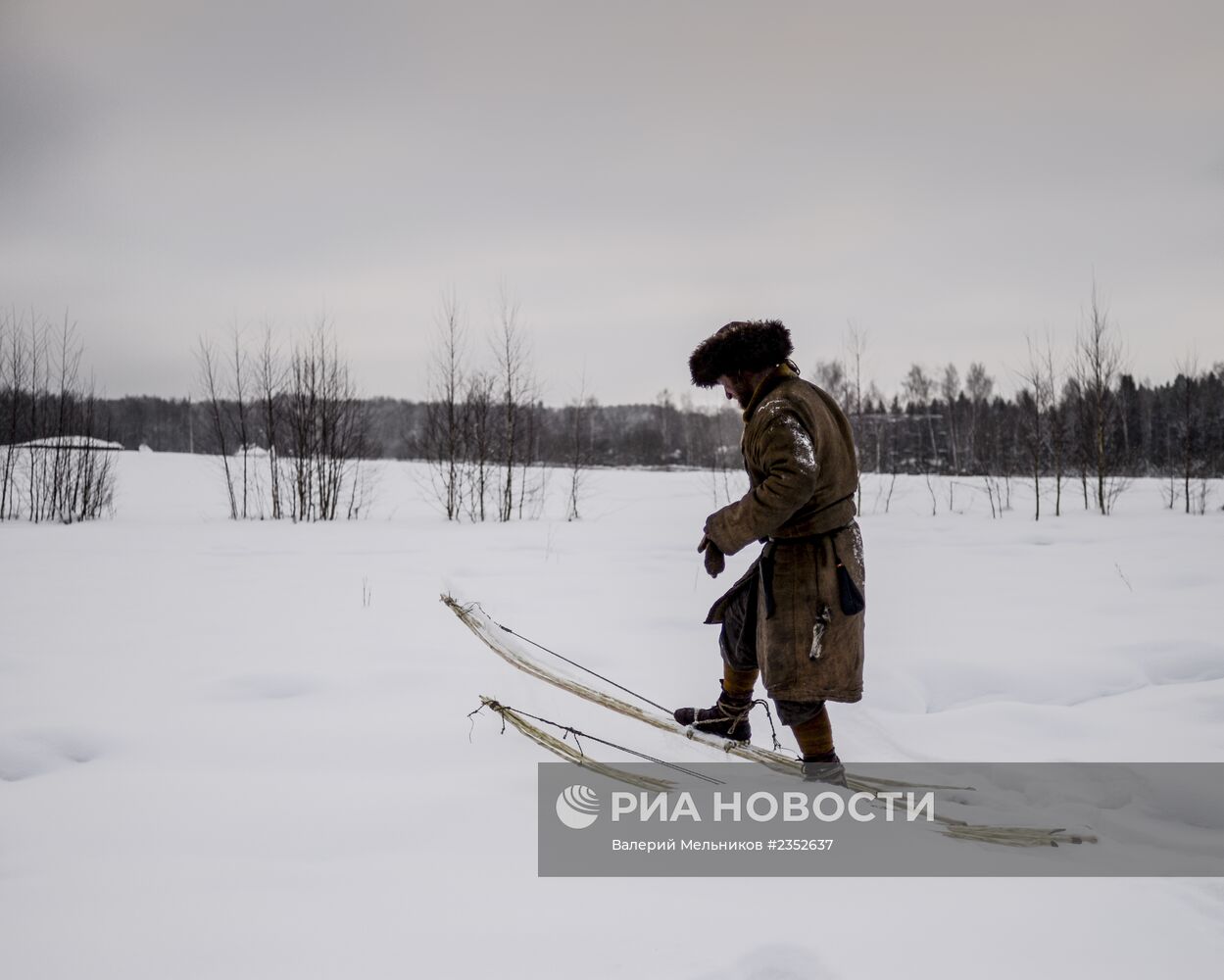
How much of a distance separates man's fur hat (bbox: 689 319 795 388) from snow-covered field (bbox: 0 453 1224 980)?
59.0 inches

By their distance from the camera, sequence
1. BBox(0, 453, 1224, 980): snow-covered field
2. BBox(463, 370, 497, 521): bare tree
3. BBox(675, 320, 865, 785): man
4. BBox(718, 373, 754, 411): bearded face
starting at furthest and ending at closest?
BBox(463, 370, 497, 521): bare tree < BBox(718, 373, 754, 411): bearded face < BBox(675, 320, 865, 785): man < BBox(0, 453, 1224, 980): snow-covered field

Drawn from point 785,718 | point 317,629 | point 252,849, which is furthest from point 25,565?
point 785,718

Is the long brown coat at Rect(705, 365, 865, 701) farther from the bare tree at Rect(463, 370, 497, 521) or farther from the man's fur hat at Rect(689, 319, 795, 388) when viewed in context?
the bare tree at Rect(463, 370, 497, 521)

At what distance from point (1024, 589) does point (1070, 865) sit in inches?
210

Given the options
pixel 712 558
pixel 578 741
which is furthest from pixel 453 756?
pixel 712 558

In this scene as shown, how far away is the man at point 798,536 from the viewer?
2199 mm

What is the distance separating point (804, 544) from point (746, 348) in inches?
29.4

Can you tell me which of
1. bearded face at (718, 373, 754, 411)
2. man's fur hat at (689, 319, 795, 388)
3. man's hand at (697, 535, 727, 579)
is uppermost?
man's fur hat at (689, 319, 795, 388)

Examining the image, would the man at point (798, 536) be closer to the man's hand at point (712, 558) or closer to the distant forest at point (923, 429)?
the man's hand at point (712, 558)

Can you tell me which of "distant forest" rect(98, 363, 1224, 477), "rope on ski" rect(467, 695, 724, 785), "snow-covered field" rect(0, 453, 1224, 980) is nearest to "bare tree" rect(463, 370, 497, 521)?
"distant forest" rect(98, 363, 1224, 477)

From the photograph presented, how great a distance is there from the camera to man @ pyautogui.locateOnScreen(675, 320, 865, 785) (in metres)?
2.20

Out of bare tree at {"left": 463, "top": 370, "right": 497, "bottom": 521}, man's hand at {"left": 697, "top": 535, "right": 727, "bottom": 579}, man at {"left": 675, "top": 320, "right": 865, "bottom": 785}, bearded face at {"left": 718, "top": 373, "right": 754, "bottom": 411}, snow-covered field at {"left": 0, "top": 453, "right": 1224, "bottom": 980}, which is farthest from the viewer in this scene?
bare tree at {"left": 463, "top": 370, "right": 497, "bottom": 521}

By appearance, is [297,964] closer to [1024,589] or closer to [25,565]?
[1024,589]

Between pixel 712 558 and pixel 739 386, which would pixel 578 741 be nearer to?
pixel 712 558
